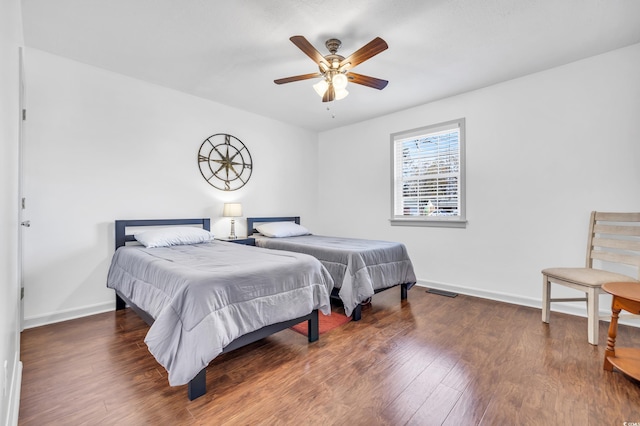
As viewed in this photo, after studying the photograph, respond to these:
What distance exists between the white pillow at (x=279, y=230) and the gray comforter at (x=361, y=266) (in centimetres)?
51

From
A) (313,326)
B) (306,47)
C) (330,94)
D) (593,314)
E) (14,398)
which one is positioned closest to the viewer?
(14,398)

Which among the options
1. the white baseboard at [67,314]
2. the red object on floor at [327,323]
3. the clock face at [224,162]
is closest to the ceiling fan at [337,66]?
the clock face at [224,162]

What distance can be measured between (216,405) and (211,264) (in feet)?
2.99

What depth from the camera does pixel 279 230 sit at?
4090 millimetres

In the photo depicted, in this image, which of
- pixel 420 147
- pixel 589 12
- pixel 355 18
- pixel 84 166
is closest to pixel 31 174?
pixel 84 166

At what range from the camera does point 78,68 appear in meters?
2.92

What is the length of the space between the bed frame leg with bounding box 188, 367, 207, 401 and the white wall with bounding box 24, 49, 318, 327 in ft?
6.94

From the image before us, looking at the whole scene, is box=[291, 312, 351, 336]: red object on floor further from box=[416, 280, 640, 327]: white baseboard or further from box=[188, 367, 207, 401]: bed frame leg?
box=[416, 280, 640, 327]: white baseboard

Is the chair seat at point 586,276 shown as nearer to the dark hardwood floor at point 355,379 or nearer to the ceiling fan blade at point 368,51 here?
the dark hardwood floor at point 355,379

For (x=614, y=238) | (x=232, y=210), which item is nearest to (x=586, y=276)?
(x=614, y=238)

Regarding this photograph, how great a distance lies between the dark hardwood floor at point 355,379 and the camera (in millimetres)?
1504

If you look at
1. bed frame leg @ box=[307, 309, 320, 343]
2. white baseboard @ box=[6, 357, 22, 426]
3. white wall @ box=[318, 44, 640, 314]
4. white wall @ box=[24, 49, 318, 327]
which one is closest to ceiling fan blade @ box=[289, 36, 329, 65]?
white wall @ box=[318, 44, 640, 314]

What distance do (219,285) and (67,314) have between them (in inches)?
88.3

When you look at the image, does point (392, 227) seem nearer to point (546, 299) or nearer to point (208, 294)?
point (546, 299)
